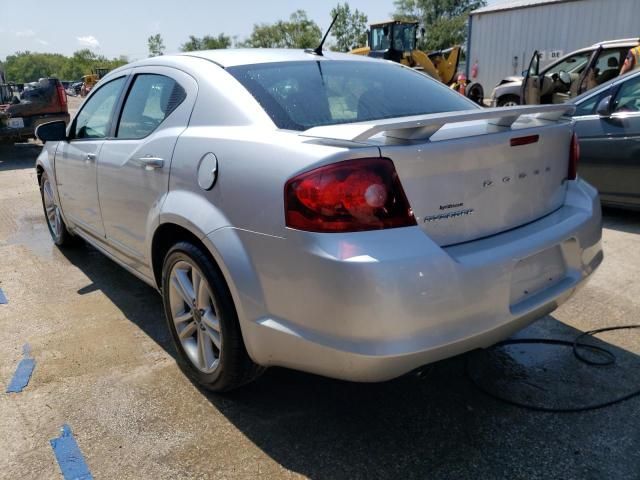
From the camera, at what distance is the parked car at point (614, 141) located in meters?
4.92

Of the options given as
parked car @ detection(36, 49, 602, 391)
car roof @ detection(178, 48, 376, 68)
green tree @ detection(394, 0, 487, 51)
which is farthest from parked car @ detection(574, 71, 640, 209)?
green tree @ detection(394, 0, 487, 51)

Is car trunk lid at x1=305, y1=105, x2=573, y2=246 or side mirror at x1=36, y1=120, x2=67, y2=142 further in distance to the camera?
side mirror at x1=36, y1=120, x2=67, y2=142

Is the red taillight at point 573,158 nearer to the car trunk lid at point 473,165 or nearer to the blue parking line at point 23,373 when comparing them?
the car trunk lid at point 473,165

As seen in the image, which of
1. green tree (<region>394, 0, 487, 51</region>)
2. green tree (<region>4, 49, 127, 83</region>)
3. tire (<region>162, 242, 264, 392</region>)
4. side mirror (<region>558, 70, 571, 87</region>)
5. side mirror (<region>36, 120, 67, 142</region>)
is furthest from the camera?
green tree (<region>4, 49, 127, 83</region>)

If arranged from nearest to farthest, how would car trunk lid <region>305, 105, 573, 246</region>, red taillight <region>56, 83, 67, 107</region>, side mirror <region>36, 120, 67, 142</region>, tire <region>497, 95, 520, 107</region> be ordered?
1. car trunk lid <region>305, 105, 573, 246</region>
2. side mirror <region>36, 120, 67, 142</region>
3. red taillight <region>56, 83, 67, 107</region>
4. tire <region>497, 95, 520, 107</region>

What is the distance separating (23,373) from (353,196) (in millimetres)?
2169

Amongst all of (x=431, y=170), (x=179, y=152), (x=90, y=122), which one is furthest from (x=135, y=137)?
(x=431, y=170)

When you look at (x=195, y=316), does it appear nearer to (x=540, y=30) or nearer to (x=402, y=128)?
(x=402, y=128)

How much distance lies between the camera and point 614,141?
5.02 meters

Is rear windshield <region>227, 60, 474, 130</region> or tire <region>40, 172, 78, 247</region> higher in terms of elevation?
rear windshield <region>227, 60, 474, 130</region>

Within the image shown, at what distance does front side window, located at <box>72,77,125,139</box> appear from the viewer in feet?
11.5

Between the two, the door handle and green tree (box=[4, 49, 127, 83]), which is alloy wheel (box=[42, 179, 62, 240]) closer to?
the door handle

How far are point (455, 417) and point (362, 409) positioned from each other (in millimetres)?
411

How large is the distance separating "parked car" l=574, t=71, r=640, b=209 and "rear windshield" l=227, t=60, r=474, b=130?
2.66 m
